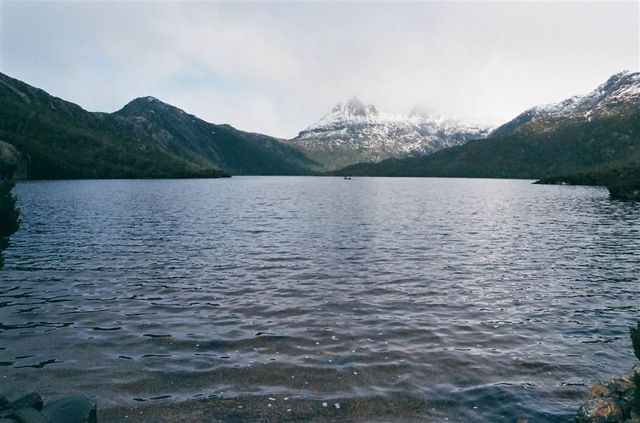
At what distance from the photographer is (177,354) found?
1955cm

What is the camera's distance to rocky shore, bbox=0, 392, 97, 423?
1238cm

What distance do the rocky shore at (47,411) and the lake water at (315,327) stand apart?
1.38 meters

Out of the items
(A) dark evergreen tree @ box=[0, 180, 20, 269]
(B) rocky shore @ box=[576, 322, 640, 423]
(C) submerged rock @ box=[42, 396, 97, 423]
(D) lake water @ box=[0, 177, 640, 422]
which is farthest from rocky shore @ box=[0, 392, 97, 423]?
(A) dark evergreen tree @ box=[0, 180, 20, 269]

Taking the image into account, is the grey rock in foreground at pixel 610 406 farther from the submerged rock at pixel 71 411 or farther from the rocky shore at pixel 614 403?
the submerged rock at pixel 71 411

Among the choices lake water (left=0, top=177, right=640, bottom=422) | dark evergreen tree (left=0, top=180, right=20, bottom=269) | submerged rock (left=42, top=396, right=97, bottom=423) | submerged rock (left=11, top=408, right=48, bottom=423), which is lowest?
lake water (left=0, top=177, right=640, bottom=422)

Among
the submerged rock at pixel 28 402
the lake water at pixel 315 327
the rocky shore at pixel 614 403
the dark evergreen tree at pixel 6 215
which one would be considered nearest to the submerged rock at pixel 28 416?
the submerged rock at pixel 28 402

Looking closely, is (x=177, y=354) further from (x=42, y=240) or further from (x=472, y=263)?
(x=42, y=240)

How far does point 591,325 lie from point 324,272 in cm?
1933

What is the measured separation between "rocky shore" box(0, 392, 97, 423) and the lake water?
Result: 1.38 m

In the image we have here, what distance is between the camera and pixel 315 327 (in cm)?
2312

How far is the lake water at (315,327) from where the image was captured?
15.9m

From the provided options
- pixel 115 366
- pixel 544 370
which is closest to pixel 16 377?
pixel 115 366

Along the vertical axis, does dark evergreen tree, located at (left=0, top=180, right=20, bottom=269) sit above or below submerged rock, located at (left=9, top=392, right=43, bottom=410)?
above

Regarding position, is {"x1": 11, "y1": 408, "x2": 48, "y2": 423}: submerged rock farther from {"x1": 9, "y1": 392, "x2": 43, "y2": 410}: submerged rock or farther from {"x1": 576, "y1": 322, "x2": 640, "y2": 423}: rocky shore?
{"x1": 576, "y1": 322, "x2": 640, "y2": 423}: rocky shore
